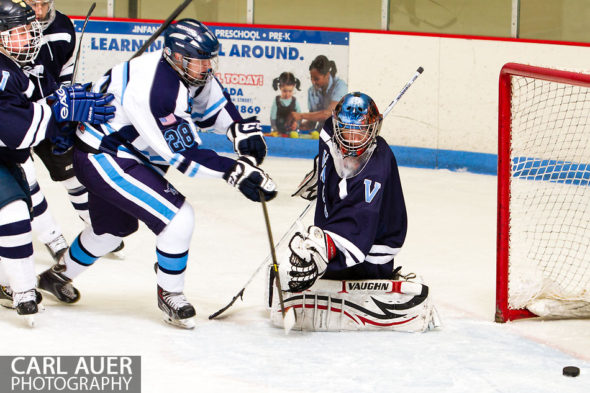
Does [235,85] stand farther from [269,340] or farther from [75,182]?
[269,340]

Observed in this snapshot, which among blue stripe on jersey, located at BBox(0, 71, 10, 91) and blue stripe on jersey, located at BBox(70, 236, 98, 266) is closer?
blue stripe on jersey, located at BBox(0, 71, 10, 91)

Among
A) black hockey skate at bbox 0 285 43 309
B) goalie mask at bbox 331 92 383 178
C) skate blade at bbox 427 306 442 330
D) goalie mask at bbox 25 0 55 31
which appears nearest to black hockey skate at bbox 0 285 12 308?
black hockey skate at bbox 0 285 43 309

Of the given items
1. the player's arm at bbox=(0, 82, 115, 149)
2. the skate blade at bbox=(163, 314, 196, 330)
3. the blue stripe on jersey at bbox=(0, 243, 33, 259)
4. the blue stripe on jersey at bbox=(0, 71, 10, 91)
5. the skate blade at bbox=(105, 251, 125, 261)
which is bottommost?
the skate blade at bbox=(163, 314, 196, 330)

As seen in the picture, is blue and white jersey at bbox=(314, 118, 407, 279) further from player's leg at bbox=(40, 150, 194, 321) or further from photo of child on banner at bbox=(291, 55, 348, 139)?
photo of child on banner at bbox=(291, 55, 348, 139)

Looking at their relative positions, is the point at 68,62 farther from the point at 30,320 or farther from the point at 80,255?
the point at 30,320

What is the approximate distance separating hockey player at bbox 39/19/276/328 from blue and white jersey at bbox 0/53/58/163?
17 cm

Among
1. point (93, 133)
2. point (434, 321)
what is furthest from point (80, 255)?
point (434, 321)

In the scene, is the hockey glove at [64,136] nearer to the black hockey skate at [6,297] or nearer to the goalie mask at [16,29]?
the goalie mask at [16,29]

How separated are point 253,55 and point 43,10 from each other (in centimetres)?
311

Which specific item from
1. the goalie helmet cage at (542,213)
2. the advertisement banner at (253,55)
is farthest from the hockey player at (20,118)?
the advertisement banner at (253,55)

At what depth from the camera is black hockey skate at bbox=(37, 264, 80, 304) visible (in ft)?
11.1

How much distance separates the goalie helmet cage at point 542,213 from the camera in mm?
3377

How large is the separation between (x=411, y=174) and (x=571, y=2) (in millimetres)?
1620

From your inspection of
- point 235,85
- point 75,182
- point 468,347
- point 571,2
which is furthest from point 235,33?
point 468,347
